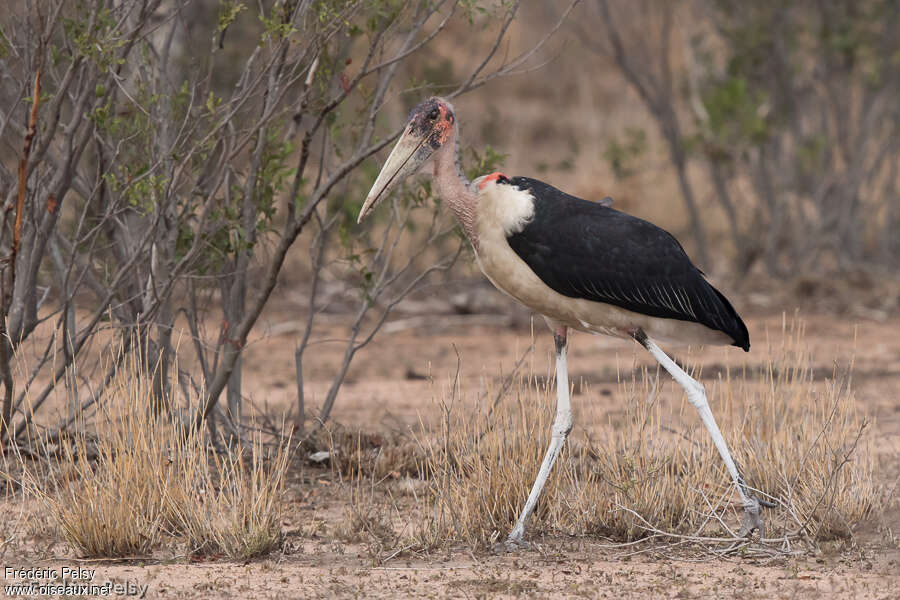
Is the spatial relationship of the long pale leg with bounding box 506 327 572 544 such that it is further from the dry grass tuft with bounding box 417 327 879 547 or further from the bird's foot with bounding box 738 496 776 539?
the bird's foot with bounding box 738 496 776 539

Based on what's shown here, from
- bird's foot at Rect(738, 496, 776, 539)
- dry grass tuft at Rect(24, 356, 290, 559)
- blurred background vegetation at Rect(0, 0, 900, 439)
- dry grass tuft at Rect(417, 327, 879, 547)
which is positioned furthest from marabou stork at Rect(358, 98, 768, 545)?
dry grass tuft at Rect(24, 356, 290, 559)

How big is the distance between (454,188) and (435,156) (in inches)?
6.5

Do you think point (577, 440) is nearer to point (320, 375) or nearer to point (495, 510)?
point (495, 510)

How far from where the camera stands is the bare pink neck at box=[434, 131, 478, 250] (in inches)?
202

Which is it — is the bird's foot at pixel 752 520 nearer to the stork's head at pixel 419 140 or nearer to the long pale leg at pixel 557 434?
the long pale leg at pixel 557 434

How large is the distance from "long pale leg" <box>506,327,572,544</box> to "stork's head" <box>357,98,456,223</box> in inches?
35.2

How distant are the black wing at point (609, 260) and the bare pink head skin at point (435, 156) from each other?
8.3 inches

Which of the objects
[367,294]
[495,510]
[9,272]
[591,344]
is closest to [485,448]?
[495,510]

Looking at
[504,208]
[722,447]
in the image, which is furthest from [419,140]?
[722,447]

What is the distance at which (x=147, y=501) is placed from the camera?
195 inches

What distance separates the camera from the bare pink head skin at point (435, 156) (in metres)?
5.14

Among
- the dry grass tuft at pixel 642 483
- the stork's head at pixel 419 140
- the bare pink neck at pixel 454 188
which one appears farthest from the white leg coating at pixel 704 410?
the stork's head at pixel 419 140

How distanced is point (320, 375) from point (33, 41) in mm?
5059

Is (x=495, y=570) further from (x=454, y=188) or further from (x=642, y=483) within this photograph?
(x=454, y=188)
